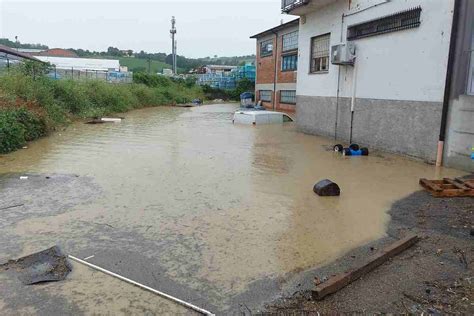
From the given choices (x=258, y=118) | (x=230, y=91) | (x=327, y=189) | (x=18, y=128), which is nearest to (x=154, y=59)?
(x=230, y=91)

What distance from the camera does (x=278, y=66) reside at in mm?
29953

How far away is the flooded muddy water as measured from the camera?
458cm

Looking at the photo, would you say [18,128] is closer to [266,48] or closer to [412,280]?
[412,280]

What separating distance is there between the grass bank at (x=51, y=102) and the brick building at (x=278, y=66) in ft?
36.1

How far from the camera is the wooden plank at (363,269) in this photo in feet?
12.3

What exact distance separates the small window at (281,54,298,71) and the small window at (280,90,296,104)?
1.59 meters

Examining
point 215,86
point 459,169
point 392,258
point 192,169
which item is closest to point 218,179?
point 192,169

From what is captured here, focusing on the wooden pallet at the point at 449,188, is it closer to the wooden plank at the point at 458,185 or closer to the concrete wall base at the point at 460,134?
the wooden plank at the point at 458,185

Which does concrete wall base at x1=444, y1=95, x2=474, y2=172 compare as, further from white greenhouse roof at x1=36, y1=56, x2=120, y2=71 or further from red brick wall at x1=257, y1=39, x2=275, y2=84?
white greenhouse roof at x1=36, y1=56, x2=120, y2=71

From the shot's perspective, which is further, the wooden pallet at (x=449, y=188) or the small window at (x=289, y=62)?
the small window at (x=289, y=62)

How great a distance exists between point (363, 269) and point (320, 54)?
13.0 meters

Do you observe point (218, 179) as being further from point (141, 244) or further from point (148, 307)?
point (148, 307)

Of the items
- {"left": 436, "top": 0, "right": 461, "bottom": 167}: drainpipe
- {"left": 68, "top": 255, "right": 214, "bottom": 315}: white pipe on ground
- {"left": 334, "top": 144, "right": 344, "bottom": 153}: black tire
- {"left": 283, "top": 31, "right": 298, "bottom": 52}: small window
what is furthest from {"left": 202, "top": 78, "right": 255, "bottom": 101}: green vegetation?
{"left": 68, "top": 255, "right": 214, "bottom": 315}: white pipe on ground

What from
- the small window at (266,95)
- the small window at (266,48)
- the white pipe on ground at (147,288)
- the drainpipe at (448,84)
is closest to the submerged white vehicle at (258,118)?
the small window at (266,95)
